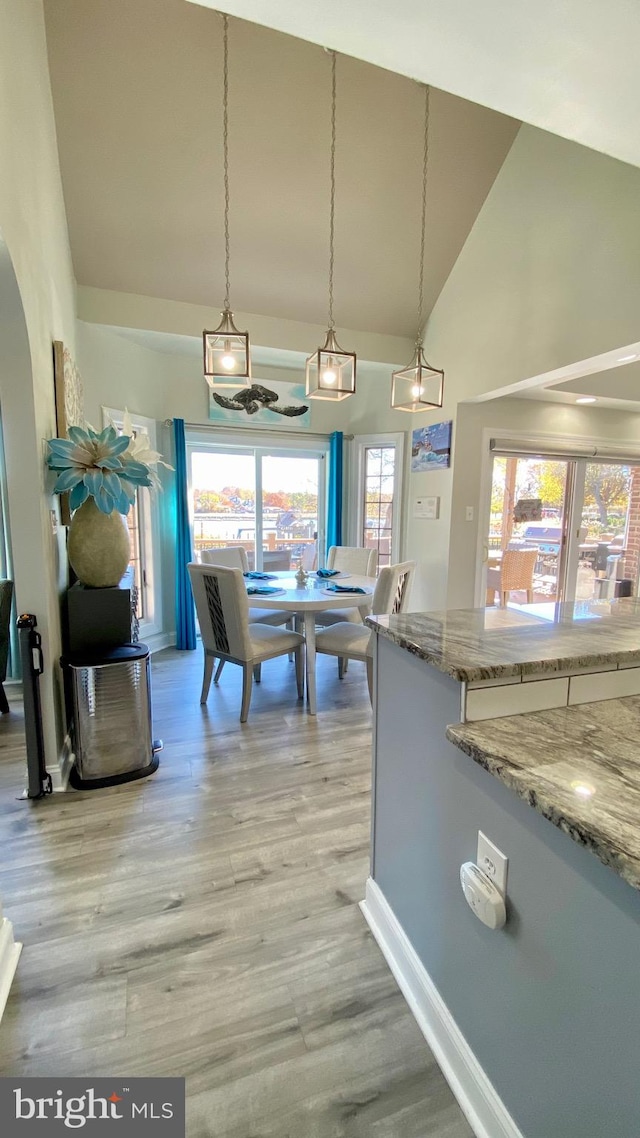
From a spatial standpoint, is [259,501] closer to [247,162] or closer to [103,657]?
[247,162]

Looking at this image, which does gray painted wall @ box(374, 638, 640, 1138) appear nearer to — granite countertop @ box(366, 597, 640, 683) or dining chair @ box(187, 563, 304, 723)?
granite countertop @ box(366, 597, 640, 683)

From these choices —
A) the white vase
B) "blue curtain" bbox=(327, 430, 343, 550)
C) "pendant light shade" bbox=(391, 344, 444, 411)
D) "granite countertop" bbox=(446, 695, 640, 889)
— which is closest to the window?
"blue curtain" bbox=(327, 430, 343, 550)

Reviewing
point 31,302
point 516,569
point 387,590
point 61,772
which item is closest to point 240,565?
point 387,590

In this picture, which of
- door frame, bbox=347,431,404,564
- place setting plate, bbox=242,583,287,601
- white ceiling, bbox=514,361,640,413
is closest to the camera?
place setting plate, bbox=242,583,287,601

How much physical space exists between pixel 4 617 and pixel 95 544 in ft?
4.21

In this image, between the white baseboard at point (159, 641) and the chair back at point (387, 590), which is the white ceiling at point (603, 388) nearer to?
the chair back at point (387, 590)

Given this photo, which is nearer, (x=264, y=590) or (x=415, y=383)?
(x=415, y=383)

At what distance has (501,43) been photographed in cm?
129

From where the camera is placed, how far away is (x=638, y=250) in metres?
2.50

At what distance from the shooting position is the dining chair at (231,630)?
2.83 m

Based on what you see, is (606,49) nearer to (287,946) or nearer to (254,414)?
(287,946)

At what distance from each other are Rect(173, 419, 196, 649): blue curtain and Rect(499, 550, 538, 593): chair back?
295 centimetres

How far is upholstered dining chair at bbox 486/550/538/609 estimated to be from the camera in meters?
4.58

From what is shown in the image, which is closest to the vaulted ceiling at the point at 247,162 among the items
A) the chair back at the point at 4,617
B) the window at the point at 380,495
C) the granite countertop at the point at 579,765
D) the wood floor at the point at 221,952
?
the window at the point at 380,495
